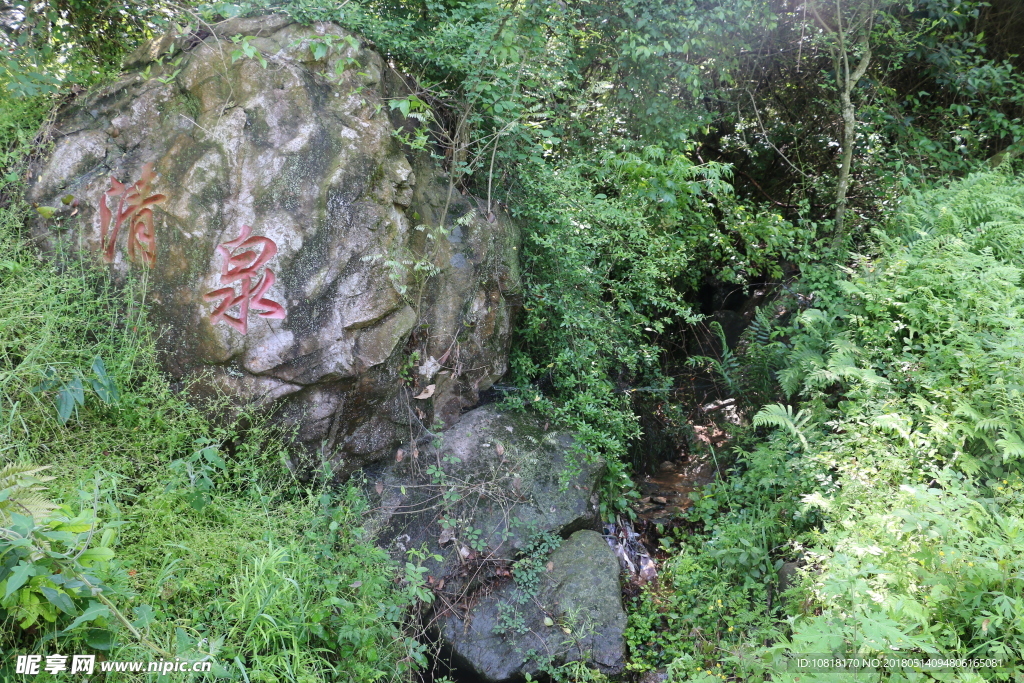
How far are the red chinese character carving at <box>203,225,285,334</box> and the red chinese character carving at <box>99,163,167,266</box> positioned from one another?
17.7 inches

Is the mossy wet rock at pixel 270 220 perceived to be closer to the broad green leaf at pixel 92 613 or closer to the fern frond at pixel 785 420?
the broad green leaf at pixel 92 613

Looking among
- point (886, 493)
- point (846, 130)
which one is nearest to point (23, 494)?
point (886, 493)

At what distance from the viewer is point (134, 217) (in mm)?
3771

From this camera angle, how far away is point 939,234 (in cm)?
486

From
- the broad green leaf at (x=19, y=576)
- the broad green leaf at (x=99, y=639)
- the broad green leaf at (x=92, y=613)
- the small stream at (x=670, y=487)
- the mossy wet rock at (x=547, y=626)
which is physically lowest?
the small stream at (x=670, y=487)

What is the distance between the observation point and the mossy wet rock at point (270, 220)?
11.9ft

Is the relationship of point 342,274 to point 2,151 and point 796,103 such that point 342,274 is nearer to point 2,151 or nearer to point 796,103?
point 2,151

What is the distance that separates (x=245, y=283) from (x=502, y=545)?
2119 mm

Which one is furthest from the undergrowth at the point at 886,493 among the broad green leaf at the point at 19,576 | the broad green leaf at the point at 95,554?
the broad green leaf at the point at 19,576

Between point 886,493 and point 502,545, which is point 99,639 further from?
point 886,493

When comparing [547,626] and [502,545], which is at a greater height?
Result: [502,545]

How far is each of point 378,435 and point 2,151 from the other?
303 centimetres

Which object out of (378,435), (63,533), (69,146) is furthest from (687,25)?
(63,533)

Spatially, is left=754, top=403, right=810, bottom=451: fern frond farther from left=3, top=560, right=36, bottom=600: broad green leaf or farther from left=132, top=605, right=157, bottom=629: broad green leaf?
left=3, top=560, right=36, bottom=600: broad green leaf
